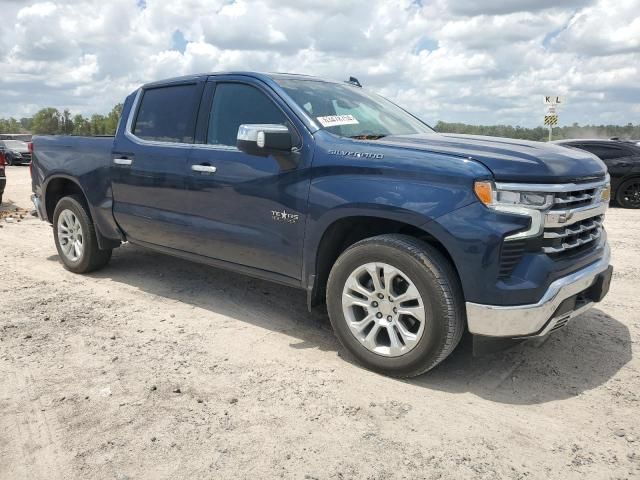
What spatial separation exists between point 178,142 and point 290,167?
1344 mm

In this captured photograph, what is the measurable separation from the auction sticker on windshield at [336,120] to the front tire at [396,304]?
3.08 ft

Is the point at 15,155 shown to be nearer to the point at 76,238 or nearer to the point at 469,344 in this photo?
the point at 76,238

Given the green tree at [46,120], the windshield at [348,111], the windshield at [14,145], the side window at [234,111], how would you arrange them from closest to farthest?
the windshield at [348,111] → the side window at [234,111] → the windshield at [14,145] → the green tree at [46,120]

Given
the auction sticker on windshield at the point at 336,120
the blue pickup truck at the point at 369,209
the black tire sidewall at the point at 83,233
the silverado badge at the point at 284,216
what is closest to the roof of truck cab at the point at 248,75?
the blue pickup truck at the point at 369,209

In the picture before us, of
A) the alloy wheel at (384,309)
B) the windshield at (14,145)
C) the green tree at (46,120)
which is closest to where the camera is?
the alloy wheel at (384,309)

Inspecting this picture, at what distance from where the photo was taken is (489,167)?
3184 millimetres

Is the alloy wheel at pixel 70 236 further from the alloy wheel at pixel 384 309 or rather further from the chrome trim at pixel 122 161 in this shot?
the alloy wheel at pixel 384 309

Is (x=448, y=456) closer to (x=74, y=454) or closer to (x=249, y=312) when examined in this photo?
(x=74, y=454)

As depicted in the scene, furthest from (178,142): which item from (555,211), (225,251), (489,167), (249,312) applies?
(555,211)

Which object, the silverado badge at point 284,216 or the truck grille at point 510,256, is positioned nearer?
the truck grille at point 510,256

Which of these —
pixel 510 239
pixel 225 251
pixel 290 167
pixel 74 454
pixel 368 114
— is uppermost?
pixel 368 114

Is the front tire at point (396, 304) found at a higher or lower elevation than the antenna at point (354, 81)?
lower

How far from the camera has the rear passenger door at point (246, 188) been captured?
3979 mm

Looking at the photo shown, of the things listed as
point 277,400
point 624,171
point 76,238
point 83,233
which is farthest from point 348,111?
point 624,171
